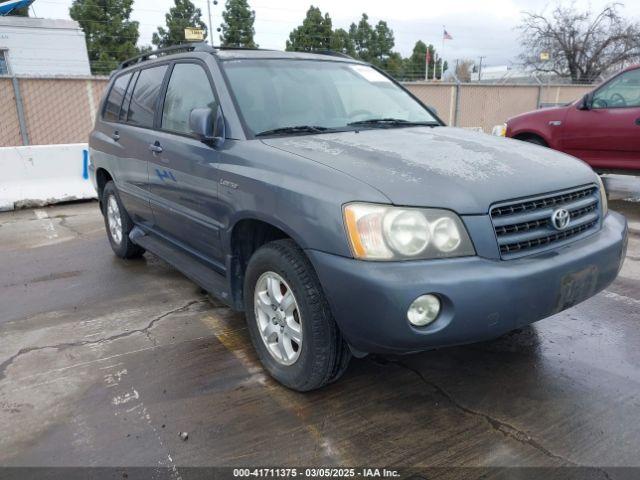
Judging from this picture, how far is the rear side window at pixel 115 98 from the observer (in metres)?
4.84

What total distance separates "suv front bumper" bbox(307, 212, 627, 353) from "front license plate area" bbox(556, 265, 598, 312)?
0.6 inches

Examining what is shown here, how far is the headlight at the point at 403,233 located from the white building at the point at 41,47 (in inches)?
1001

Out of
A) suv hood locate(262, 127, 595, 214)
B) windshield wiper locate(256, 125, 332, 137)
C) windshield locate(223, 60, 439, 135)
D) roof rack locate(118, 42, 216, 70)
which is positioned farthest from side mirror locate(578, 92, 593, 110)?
roof rack locate(118, 42, 216, 70)

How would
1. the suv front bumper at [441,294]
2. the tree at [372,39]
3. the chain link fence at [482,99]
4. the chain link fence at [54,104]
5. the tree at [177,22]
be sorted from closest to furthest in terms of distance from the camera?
the suv front bumper at [441,294]
the chain link fence at [54,104]
the chain link fence at [482,99]
the tree at [177,22]
the tree at [372,39]

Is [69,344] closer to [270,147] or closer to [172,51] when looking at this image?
[270,147]

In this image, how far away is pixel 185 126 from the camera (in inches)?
139

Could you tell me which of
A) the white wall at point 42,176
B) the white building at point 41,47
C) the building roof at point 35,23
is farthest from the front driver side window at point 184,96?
the building roof at point 35,23

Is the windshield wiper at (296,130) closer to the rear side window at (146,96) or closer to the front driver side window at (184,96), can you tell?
the front driver side window at (184,96)

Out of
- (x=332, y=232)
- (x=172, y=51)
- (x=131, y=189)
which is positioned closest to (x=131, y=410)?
(x=332, y=232)

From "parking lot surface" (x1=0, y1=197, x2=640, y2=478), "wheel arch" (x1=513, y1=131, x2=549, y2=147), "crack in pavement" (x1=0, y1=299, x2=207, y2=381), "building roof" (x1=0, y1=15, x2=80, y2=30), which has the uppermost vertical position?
"building roof" (x1=0, y1=15, x2=80, y2=30)

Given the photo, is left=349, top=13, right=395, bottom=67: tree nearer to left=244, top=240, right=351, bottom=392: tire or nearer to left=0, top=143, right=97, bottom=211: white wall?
left=0, top=143, right=97, bottom=211: white wall

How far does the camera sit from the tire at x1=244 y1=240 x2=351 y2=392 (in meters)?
2.48

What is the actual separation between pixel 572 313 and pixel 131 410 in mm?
3052

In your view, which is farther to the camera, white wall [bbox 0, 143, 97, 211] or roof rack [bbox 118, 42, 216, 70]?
white wall [bbox 0, 143, 97, 211]
